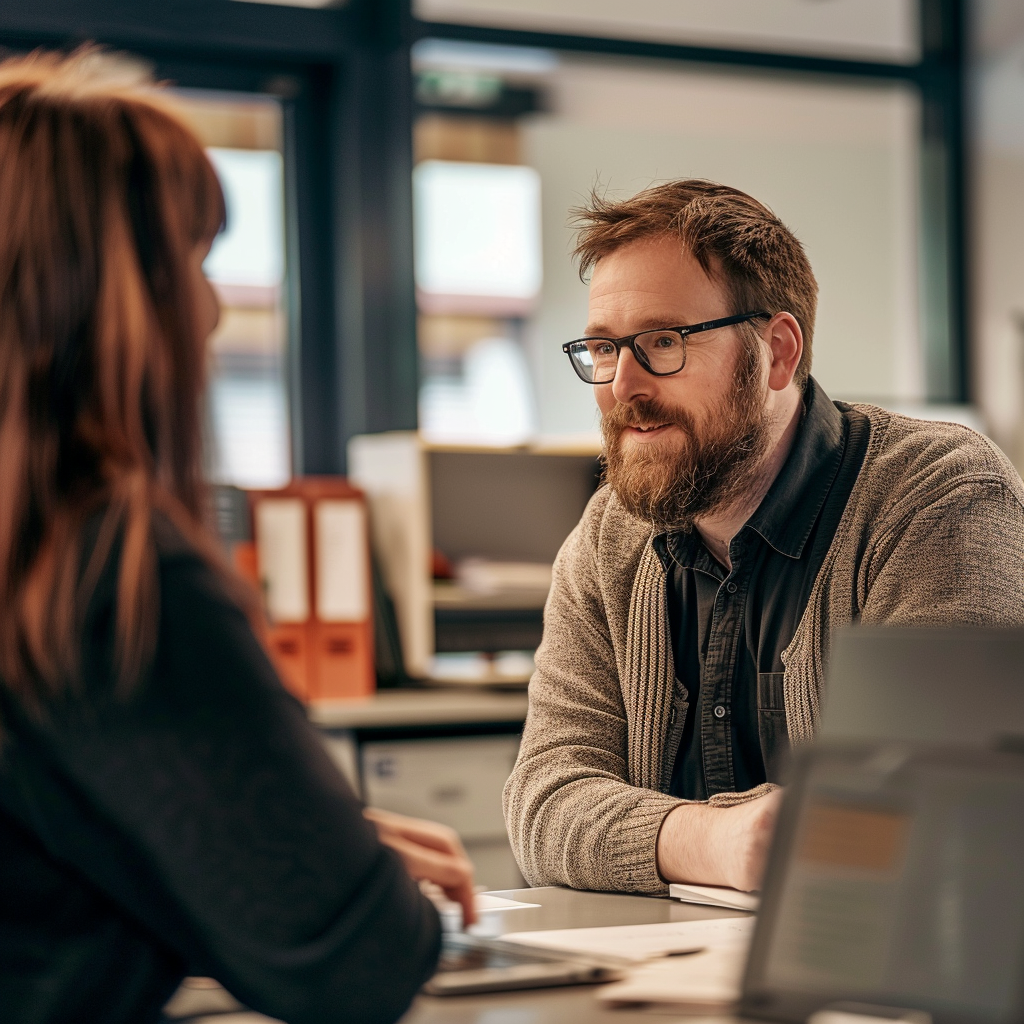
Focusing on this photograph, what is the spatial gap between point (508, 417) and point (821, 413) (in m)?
2.04

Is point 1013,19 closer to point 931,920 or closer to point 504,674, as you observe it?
point 504,674

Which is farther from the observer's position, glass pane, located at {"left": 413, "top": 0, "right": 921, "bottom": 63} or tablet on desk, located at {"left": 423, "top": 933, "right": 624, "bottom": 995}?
glass pane, located at {"left": 413, "top": 0, "right": 921, "bottom": 63}

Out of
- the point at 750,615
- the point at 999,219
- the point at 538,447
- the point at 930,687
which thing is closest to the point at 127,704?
the point at 930,687

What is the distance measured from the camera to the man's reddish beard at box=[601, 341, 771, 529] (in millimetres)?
1669

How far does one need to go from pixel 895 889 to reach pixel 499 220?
10.5 feet

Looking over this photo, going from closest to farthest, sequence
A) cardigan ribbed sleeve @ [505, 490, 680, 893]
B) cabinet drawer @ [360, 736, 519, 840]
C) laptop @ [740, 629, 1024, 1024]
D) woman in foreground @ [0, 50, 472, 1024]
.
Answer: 1. laptop @ [740, 629, 1024, 1024]
2. woman in foreground @ [0, 50, 472, 1024]
3. cardigan ribbed sleeve @ [505, 490, 680, 893]
4. cabinet drawer @ [360, 736, 519, 840]

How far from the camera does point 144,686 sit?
0.75m

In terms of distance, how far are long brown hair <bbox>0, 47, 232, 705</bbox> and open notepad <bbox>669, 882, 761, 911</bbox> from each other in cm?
66

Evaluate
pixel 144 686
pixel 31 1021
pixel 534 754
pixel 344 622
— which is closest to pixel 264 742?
pixel 144 686

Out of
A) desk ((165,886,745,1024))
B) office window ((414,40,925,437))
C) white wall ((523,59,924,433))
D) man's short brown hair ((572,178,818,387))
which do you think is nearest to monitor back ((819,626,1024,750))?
desk ((165,886,745,1024))

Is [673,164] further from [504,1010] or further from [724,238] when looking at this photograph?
A: [504,1010]

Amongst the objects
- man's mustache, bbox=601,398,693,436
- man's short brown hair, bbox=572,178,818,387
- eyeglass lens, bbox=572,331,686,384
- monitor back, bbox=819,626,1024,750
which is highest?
man's short brown hair, bbox=572,178,818,387

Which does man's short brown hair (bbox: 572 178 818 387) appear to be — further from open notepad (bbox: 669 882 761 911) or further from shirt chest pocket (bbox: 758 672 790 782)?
open notepad (bbox: 669 882 761 911)

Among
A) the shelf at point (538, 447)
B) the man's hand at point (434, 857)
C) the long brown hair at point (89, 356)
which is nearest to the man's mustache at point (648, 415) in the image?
the man's hand at point (434, 857)
